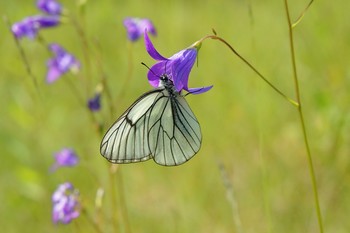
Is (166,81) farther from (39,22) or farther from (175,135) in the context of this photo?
Answer: (39,22)

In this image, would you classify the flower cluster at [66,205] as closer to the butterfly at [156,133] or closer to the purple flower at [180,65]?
the butterfly at [156,133]

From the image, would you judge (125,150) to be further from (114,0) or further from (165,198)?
(114,0)

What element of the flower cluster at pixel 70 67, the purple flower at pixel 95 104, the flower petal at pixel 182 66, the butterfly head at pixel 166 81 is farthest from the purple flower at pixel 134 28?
the flower petal at pixel 182 66

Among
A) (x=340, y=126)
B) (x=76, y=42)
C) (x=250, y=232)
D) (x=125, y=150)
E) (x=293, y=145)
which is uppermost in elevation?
(x=76, y=42)

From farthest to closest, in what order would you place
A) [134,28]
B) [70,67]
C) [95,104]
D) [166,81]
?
1. [70,67]
2. [134,28]
3. [95,104]
4. [166,81]

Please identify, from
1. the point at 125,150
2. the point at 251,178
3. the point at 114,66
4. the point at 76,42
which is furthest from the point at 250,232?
the point at 76,42

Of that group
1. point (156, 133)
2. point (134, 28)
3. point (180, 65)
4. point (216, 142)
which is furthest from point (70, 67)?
point (216, 142)

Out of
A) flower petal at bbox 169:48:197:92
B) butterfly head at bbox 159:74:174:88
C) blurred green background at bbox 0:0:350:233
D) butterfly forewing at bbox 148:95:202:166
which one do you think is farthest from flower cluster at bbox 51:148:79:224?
flower petal at bbox 169:48:197:92
